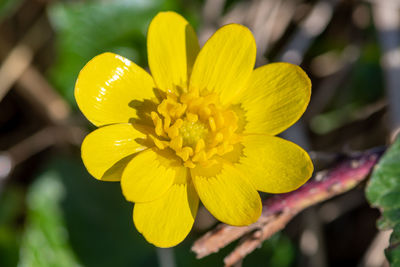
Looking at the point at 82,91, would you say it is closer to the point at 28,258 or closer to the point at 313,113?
the point at 28,258

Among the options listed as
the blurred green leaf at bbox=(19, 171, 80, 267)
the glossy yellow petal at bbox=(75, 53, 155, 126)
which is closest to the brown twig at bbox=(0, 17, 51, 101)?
the blurred green leaf at bbox=(19, 171, 80, 267)

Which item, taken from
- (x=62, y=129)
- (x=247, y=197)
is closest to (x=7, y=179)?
(x=62, y=129)

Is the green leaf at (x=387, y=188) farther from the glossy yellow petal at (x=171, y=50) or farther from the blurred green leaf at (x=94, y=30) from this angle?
the blurred green leaf at (x=94, y=30)

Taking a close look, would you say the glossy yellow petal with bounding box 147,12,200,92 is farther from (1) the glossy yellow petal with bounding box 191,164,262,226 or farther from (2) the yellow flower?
(1) the glossy yellow petal with bounding box 191,164,262,226

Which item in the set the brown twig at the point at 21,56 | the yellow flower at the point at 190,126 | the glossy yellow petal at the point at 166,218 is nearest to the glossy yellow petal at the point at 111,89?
the yellow flower at the point at 190,126

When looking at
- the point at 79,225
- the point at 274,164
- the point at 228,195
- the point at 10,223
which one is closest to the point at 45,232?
the point at 79,225

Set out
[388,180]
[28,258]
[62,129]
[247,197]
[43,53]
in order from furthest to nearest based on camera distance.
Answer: [43,53] → [62,129] → [28,258] → [388,180] → [247,197]
